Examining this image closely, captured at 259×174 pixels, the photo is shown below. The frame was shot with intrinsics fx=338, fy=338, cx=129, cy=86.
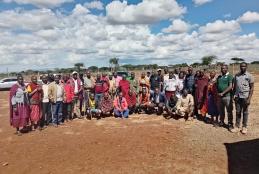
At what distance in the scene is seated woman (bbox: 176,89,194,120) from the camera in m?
11.9

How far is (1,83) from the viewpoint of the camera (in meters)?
33.7

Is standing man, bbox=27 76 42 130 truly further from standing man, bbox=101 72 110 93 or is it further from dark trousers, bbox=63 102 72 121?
standing man, bbox=101 72 110 93

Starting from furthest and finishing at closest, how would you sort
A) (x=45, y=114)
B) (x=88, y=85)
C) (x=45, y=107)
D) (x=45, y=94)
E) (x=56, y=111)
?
(x=88, y=85) → (x=56, y=111) → (x=45, y=114) → (x=45, y=107) → (x=45, y=94)

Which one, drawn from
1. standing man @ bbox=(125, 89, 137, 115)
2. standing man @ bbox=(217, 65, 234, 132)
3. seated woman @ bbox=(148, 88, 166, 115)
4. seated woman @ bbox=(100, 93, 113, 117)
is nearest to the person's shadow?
standing man @ bbox=(217, 65, 234, 132)

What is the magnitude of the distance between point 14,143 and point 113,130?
2986 millimetres

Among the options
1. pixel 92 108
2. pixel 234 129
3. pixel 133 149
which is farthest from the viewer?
pixel 92 108

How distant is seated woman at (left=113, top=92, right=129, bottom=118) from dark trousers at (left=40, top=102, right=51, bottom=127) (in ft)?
8.75

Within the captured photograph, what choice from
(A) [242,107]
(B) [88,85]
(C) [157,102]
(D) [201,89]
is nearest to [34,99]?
(B) [88,85]

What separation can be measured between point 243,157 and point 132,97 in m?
6.51

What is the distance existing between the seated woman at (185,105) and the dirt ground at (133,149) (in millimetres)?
489

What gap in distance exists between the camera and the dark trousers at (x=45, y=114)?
1139 centimetres

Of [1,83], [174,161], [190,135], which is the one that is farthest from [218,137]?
[1,83]

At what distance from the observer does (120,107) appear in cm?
1313

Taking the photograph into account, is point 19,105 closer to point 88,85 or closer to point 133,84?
point 88,85
